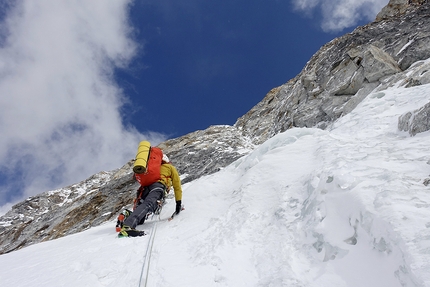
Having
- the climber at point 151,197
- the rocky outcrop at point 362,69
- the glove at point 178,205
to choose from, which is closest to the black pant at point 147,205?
the climber at point 151,197

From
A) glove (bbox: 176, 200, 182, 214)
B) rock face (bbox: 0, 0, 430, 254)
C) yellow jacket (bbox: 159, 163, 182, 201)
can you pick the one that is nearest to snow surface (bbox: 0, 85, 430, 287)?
glove (bbox: 176, 200, 182, 214)

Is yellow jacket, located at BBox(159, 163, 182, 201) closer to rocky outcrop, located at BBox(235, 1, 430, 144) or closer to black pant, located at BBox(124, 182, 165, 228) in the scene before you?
black pant, located at BBox(124, 182, 165, 228)

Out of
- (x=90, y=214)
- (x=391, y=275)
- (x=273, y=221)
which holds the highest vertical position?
(x=90, y=214)

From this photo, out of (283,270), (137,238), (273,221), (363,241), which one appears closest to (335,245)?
(363,241)

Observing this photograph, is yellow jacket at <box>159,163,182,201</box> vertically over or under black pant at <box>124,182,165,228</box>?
over

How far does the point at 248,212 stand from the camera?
509 centimetres

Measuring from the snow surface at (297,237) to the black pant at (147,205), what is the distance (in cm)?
46

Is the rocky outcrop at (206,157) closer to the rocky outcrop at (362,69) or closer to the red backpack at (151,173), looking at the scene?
the rocky outcrop at (362,69)

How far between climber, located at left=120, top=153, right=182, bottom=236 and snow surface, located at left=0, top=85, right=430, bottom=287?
31 cm

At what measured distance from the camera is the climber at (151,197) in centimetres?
549

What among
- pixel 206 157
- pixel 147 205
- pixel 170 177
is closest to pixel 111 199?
pixel 206 157

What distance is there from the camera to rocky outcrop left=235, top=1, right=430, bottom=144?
14.7m

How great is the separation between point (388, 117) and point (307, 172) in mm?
4919

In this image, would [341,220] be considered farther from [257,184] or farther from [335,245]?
[257,184]
